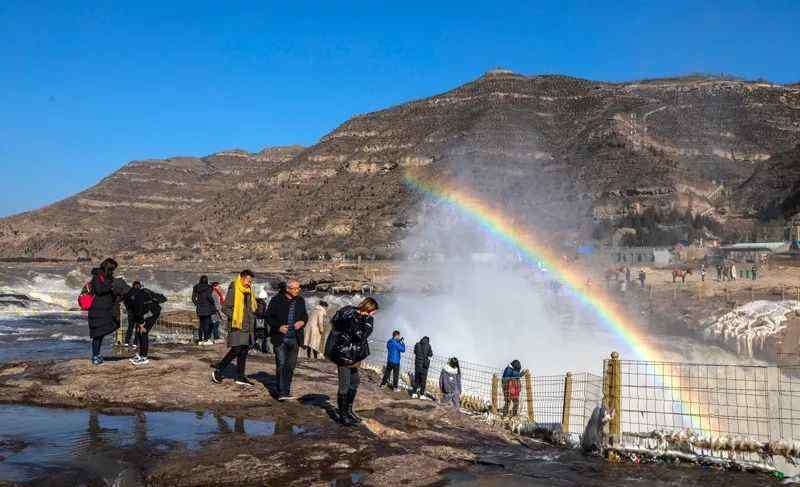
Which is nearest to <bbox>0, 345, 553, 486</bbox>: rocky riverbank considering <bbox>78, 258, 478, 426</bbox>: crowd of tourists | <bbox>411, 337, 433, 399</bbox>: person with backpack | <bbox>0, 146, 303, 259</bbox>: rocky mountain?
<bbox>78, 258, 478, 426</bbox>: crowd of tourists

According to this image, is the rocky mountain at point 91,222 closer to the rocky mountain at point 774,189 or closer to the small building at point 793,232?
the rocky mountain at point 774,189

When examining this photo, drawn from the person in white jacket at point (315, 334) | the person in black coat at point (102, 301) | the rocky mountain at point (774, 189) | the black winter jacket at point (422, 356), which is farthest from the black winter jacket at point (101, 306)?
the rocky mountain at point (774, 189)

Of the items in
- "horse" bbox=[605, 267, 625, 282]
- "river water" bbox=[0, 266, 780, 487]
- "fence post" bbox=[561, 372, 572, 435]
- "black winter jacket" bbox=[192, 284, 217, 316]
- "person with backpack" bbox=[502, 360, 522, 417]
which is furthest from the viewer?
"horse" bbox=[605, 267, 625, 282]

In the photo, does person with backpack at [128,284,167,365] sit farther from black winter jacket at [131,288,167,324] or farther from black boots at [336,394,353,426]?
black boots at [336,394,353,426]

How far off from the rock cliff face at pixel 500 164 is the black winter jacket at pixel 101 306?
69.7m

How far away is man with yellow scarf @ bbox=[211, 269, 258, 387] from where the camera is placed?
9117 millimetres

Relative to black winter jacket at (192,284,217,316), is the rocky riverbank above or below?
below

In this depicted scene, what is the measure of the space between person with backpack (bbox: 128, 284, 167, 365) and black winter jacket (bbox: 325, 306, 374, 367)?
3.96 metres

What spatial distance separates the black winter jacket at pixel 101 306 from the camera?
31.7ft

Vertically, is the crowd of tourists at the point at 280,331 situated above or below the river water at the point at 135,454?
above

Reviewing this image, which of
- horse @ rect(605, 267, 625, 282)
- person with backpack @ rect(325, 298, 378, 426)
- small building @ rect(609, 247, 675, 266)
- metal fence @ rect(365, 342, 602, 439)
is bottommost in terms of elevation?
→ metal fence @ rect(365, 342, 602, 439)

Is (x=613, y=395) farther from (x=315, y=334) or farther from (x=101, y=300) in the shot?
(x=315, y=334)

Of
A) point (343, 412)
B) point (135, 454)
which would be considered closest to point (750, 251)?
point (343, 412)

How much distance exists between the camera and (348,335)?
25.0 ft
